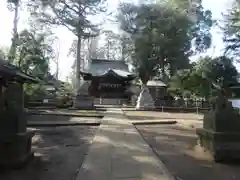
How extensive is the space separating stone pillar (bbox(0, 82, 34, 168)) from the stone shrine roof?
29.7m

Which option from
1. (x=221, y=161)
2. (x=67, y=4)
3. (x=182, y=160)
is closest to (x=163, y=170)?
(x=182, y=160)

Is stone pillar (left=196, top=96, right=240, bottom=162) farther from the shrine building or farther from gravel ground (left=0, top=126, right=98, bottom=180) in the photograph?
the shrine building

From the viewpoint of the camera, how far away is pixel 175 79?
27.9 m

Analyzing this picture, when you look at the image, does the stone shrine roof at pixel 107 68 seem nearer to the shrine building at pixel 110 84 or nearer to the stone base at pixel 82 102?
the shrine building at pixel 110 84

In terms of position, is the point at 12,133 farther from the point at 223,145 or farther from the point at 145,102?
the point at 145,102

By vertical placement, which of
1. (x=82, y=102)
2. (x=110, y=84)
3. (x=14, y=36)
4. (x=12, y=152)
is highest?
(x=14, y=36)

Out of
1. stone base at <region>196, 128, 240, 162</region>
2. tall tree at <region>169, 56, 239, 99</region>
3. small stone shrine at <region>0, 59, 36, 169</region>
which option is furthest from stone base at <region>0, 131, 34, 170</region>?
tall tree at <region>169, 56, 239, 99</region>

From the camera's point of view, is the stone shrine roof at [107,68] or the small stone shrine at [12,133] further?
the stone shrine roof at [107,68]

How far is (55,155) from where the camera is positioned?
22.7ft

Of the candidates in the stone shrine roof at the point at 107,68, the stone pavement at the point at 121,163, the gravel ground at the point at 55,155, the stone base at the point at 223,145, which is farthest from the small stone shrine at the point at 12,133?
the stone shrine roof at the point at 107,68

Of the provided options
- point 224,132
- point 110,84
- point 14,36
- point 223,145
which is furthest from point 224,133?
point 110,84

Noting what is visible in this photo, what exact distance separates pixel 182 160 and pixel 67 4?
33.6 metres

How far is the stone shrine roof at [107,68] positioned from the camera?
36.6 metres

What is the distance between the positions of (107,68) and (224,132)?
33.4 meters
